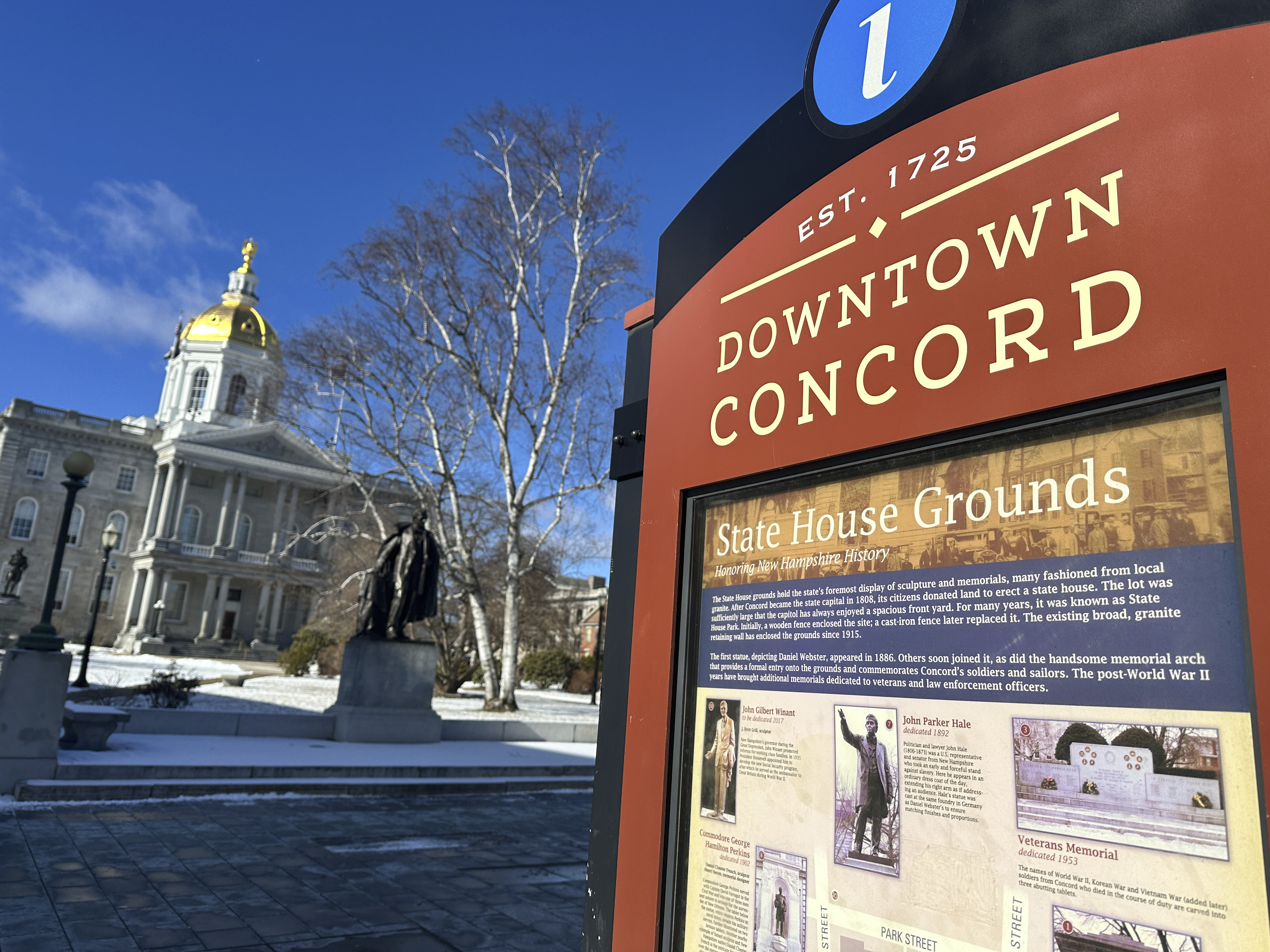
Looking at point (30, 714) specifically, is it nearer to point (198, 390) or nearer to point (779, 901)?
point (779, 901)

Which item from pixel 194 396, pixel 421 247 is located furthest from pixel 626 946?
pixel 194 396

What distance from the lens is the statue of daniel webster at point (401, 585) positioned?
14055mm

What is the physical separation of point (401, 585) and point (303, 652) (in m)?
14.3

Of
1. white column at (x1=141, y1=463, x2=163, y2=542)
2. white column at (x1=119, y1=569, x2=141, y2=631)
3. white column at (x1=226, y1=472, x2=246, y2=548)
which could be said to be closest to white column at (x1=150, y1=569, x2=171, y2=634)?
white column at (x1=119, y1=569, x2=141, y2=631)

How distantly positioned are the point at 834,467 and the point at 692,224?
4.02 feet

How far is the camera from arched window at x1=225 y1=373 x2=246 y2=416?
207 ft

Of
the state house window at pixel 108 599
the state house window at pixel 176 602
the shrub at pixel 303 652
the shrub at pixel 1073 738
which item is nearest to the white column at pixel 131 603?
the state house window at pixel 108 599

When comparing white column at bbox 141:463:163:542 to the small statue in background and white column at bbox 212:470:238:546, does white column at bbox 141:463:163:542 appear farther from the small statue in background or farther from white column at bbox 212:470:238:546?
the small statue in background

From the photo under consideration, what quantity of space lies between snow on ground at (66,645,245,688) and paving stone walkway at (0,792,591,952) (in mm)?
10603

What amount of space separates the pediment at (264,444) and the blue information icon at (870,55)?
57.0m

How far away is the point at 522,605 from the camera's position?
31.5 meters

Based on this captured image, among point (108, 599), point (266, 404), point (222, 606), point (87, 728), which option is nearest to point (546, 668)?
point (266, 404)

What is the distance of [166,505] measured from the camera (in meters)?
54.0

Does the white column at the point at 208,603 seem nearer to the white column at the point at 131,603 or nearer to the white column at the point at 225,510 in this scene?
the white column at the point at 225,510
